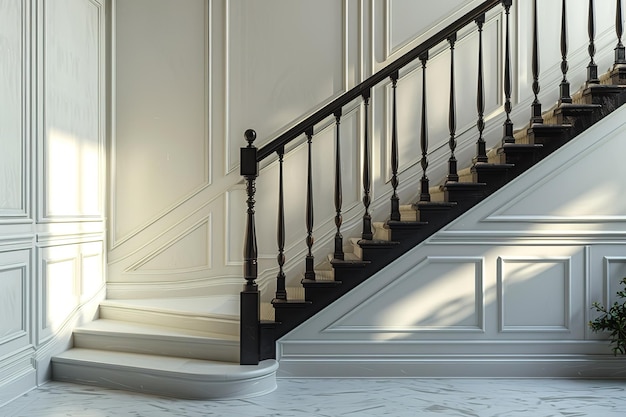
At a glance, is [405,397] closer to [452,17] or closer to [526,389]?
[526,389]

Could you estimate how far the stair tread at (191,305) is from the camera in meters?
4.11

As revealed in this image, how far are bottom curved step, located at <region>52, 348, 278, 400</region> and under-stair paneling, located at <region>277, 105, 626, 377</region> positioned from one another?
0.37m

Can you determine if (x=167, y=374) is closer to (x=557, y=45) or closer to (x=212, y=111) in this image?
(x=212, y=111)

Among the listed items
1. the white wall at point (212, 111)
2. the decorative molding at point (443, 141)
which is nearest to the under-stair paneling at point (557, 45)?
the decorative molding at point (443, 141)

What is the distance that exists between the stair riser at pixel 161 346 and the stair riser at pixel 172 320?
0.60 ft

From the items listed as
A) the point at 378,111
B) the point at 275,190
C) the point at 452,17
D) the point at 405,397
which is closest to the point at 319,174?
the point at 275,190

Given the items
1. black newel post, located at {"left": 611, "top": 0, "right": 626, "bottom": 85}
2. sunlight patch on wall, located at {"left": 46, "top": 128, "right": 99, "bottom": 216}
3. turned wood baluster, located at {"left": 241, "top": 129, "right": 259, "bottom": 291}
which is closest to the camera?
turned wood baluster, located at {"left": 241, "top": 129, "right": 259, "bottom": 291}

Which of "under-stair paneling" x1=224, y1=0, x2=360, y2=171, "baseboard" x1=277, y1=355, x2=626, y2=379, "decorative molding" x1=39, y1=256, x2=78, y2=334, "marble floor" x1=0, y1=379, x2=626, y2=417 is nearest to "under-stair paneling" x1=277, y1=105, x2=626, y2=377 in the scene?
"baseboard" x1=277, y1=355, x2=626, y2=379

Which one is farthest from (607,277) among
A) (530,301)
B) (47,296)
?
(47,296)

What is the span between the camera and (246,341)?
375cm

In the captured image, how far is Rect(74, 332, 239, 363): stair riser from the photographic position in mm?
3791

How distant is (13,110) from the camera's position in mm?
3525

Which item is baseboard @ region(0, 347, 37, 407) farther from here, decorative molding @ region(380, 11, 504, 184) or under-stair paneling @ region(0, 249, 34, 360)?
decorative molding @ region(380, 11, 504, 184)

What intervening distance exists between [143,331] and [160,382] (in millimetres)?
564
